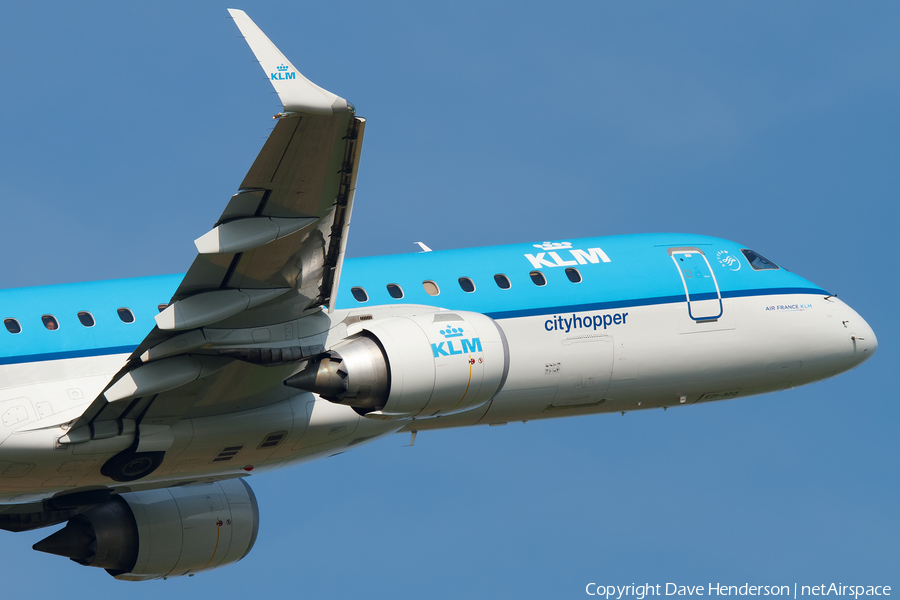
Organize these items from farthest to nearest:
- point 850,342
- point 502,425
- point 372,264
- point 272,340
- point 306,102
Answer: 1. point 850,342
2. point 502,425
3. point 372,264
4. point 272,340
5. point 306,102

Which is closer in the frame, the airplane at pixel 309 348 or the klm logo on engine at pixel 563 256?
the airplane at pixel 309 348

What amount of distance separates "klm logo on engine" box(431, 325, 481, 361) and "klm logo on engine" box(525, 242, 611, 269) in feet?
12.9

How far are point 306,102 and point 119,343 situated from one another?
6.83 metres

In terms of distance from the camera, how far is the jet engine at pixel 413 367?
20000mm

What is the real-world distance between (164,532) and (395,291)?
6.95m

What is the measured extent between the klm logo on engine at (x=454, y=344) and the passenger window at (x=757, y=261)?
816 cm

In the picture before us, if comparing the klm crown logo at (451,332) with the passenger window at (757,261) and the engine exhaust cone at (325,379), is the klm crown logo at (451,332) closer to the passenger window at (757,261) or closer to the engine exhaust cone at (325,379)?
the engine exhaust cone at (325,379)

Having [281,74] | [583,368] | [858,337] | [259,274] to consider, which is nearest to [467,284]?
[583,368]

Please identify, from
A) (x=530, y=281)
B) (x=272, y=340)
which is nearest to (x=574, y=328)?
(x=530, y=281)

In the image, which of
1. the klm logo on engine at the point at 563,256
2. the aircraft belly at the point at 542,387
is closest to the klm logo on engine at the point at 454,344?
the aircraft belly at the point at 542,387

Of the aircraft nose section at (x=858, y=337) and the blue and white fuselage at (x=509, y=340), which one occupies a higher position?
the aircraft nose section at (x=858, y=337)

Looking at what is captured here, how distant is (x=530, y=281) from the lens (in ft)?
78.2

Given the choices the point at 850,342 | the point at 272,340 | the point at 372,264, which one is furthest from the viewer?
the point at 850,342

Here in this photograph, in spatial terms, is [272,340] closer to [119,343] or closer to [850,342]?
[119,343]
